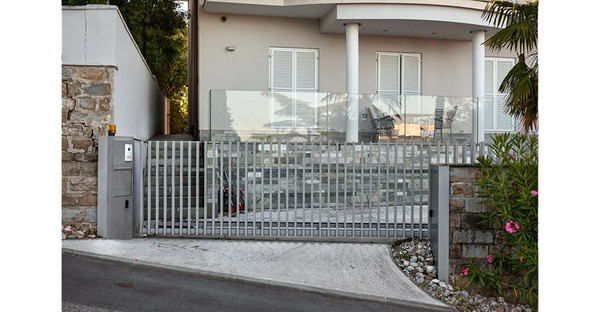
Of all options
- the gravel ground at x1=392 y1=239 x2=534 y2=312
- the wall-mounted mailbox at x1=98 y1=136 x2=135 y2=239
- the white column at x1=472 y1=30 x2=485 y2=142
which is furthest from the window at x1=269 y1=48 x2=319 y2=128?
the gravel ground at x1=392 y1=239 x2=534 y2=312

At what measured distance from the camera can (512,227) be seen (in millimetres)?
5707

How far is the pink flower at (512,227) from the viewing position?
5684mm

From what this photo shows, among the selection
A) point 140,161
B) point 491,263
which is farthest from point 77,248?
point 491,263

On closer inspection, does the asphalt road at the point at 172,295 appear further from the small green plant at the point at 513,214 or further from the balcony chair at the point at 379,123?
the balcony chair at the point at 379,123

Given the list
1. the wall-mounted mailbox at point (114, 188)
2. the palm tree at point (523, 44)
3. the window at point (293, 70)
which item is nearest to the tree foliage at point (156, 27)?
the window at point (293, 70)

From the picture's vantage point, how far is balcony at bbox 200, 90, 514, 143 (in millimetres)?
10961

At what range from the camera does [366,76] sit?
15.3m

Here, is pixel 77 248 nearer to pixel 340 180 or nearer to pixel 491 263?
pixel 340 180

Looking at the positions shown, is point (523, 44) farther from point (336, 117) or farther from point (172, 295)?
point (172, 295)

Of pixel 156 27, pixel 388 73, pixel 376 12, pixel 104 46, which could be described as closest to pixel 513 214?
pixel 104 46

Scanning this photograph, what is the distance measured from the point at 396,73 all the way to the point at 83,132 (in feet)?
32.1

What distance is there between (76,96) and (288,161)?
334 centimetres

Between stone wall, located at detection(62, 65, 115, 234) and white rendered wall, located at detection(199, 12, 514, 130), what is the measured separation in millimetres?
5320

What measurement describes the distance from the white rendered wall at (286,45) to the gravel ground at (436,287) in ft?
25.2
